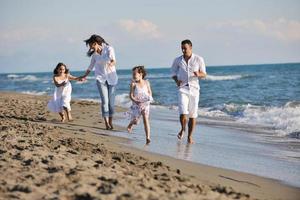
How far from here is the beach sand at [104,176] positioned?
14.8 feet

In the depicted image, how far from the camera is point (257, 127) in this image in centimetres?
1187

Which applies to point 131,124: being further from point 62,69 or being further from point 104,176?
point 104,176

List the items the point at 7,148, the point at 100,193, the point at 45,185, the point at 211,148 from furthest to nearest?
the point at 211,148, the point at 7,148, the point at 45,185, the point at 100,193

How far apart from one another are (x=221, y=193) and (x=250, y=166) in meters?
2.13

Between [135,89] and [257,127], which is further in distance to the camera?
[257,127]

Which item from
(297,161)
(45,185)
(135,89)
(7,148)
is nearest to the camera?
(45,185)

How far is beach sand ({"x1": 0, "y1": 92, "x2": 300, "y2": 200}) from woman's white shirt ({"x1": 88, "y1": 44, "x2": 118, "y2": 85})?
8.20 feet

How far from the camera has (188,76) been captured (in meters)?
8.66

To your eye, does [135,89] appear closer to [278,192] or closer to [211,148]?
[211,148]

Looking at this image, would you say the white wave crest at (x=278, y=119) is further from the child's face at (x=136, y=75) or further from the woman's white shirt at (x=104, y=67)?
the woman's white shirt at (x=104, y=67)

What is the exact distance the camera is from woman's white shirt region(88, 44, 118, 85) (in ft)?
32.2

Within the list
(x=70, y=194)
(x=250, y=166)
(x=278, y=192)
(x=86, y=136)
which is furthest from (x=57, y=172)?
(x=86, y=136)

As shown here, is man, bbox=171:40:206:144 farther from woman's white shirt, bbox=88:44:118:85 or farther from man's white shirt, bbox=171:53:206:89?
woman's white shirt, bbox=88:44:118:85

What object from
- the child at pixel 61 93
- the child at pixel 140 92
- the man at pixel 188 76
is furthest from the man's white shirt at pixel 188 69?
the child at pixel 61 93
